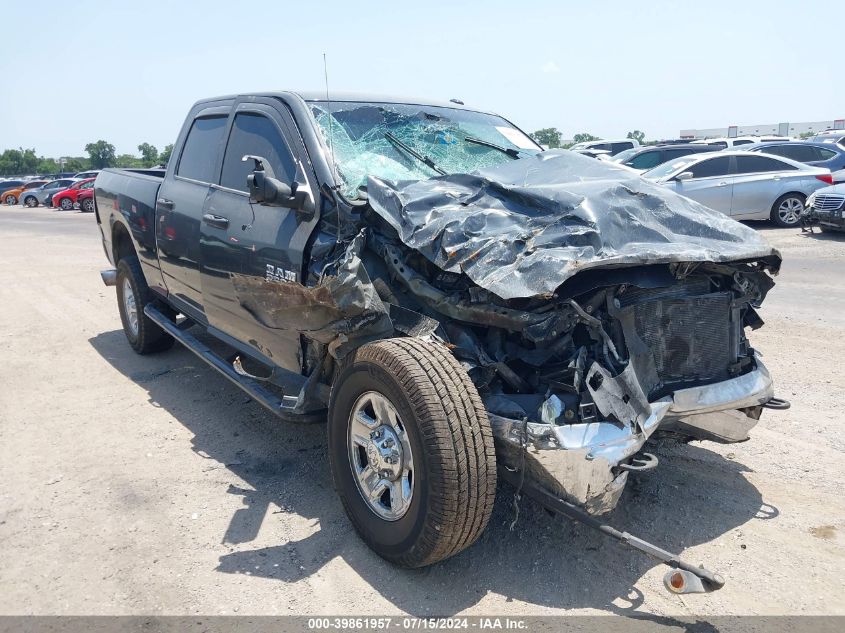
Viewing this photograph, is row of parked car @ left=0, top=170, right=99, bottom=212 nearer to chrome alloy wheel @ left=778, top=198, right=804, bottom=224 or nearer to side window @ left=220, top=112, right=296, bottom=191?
chrome alloy wheel @ left=778, top=198, right=804, bottom=224

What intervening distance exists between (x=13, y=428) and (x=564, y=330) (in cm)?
404

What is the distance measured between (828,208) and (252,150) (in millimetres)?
11624

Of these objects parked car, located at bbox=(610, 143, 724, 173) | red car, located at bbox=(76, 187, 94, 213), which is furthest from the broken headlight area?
red car, located at bbox=(76, 187, 94, 213)

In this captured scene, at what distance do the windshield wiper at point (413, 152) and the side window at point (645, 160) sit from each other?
13.6 meters

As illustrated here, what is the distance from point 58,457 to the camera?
4.50 meters

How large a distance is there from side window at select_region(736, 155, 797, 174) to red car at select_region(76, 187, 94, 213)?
30326 mm

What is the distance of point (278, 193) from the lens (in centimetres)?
374

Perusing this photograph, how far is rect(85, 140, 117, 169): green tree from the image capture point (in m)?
91.7

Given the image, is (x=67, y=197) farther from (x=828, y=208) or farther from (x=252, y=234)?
(x=252, y=234)

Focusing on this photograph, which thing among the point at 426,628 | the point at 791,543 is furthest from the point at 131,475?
the point at 791,543

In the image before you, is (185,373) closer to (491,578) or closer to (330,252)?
(330,252)

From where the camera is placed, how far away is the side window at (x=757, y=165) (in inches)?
566

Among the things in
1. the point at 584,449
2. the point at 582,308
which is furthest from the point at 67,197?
the point at 584,449

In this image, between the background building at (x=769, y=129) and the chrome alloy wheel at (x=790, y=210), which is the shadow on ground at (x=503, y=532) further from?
the background building at (x=769, y=129)
